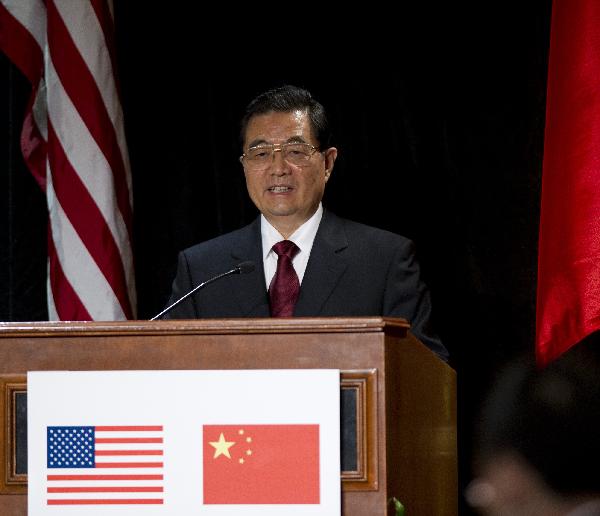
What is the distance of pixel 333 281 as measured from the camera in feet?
8.81

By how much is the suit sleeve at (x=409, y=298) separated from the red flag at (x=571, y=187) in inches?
11.9

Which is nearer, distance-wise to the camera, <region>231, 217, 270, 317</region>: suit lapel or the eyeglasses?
<region>231, 217, 270, 317</region>: suit lapel

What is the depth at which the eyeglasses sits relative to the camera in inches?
115

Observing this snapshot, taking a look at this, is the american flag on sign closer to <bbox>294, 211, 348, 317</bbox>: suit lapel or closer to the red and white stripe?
<bbox>294, 211, 348, 317</bbox>: suit lapel

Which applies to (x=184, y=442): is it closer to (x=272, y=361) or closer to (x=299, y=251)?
(x=272, y=361)

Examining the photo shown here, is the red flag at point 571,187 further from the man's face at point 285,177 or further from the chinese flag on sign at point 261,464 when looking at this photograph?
the chinese flag on sign at point 261,464

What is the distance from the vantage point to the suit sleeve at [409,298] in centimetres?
266

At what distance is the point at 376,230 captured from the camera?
2.88 m

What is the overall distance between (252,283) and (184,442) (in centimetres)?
108

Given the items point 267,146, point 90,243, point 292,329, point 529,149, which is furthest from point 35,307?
point 292,329

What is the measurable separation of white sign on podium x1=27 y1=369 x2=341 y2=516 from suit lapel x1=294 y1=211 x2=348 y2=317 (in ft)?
3.09

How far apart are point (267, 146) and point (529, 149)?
86 cm

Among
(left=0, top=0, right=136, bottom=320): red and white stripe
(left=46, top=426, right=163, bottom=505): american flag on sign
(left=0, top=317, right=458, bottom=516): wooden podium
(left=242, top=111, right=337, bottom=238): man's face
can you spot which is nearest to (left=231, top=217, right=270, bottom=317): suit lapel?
(left=242, top=111, right=337, bottom=238): man's face

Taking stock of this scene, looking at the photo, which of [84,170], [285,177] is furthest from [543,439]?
[84,170]
